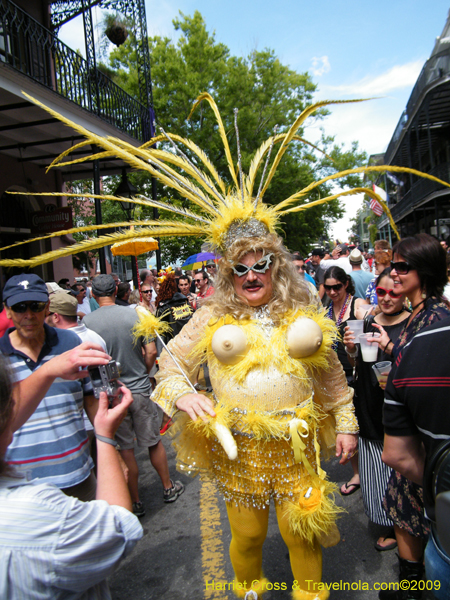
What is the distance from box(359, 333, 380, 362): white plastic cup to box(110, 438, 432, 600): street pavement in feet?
4.30

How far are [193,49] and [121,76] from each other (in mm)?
3157

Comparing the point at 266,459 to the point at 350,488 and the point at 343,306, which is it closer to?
the point at 350,488

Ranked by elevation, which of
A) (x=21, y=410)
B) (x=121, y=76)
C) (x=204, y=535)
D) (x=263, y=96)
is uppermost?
(x=121, y=76)

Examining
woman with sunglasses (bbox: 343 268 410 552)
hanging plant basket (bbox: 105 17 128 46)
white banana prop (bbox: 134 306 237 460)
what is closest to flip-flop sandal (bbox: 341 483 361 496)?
woman with sunglasses (bbox: 343 268 410 552)

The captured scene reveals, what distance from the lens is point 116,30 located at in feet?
32.0

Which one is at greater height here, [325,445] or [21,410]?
[21,410]

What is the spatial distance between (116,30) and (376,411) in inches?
420

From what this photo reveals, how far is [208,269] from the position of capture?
23.4ft

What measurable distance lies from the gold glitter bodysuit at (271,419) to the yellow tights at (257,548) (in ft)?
0.20

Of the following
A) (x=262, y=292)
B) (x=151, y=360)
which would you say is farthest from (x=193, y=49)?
(x=262, y=292)

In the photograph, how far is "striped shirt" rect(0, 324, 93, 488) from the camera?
1977 millimetres

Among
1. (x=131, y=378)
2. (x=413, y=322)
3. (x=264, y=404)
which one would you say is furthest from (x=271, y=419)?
(x=131, y=378)

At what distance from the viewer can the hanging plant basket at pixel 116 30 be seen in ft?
31.7

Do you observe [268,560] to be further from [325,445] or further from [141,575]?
[325,445]
